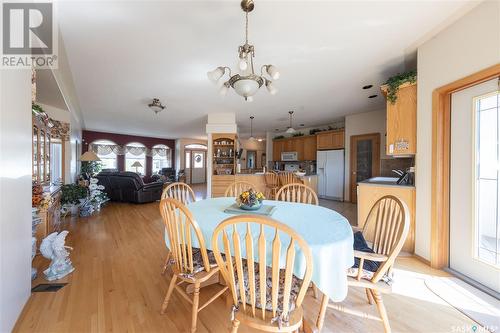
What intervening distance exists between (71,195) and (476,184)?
5921 millimetres

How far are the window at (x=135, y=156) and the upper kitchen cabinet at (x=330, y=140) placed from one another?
25.8 feet

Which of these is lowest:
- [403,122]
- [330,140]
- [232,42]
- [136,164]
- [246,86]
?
[136,164]

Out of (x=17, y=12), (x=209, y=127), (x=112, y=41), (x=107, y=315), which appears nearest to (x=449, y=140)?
(x=107, y=315)

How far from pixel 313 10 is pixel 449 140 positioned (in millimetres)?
1970

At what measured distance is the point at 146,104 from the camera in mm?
4578

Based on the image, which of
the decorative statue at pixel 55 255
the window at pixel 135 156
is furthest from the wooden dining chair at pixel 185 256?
the window at pixel 135 156

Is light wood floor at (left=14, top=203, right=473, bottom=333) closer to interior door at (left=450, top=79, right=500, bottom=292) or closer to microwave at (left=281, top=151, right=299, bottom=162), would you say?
interior door at (left=450, top=79, right=500, bottom=292)

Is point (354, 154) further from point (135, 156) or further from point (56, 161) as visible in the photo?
point (135, 156)

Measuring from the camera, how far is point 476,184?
1.93m

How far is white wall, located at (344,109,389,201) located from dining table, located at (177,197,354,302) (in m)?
4.38

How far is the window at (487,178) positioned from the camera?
1.79 meters

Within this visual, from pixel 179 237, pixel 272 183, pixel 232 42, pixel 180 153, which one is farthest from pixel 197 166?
pixel 179 237

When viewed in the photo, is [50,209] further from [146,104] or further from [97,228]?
[146,104]

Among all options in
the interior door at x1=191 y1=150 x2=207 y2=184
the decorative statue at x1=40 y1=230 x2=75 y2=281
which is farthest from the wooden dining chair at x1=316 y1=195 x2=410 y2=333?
the interior door at x1=191 y1=150 x2=207 y2=184
